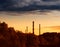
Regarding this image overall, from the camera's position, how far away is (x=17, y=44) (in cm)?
5225

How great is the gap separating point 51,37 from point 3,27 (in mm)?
25875

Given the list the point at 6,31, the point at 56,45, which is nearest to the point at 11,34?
the point at 6,31

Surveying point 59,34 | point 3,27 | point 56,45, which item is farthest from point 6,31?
point 59,34

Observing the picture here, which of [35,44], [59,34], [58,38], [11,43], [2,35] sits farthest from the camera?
[59,34]

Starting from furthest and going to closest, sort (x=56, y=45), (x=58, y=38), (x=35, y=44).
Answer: (x=58, y=38)
(x=56, y=45)
(x=35, y=44)

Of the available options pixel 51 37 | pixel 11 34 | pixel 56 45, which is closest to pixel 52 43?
pixel 56 45

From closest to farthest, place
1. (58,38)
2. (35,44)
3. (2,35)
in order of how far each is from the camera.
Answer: (2,35) → (35,44) → (58,38)

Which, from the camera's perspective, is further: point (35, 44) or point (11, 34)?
point (35, 44)

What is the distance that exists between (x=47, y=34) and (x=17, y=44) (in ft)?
107

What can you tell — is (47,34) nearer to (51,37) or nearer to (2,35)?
(51,37)

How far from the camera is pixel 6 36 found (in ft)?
175

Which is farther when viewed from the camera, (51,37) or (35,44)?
(51,37)

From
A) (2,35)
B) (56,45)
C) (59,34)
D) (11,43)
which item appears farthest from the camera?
(59,34)

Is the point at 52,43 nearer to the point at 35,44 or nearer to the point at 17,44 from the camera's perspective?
the point at 35,44
